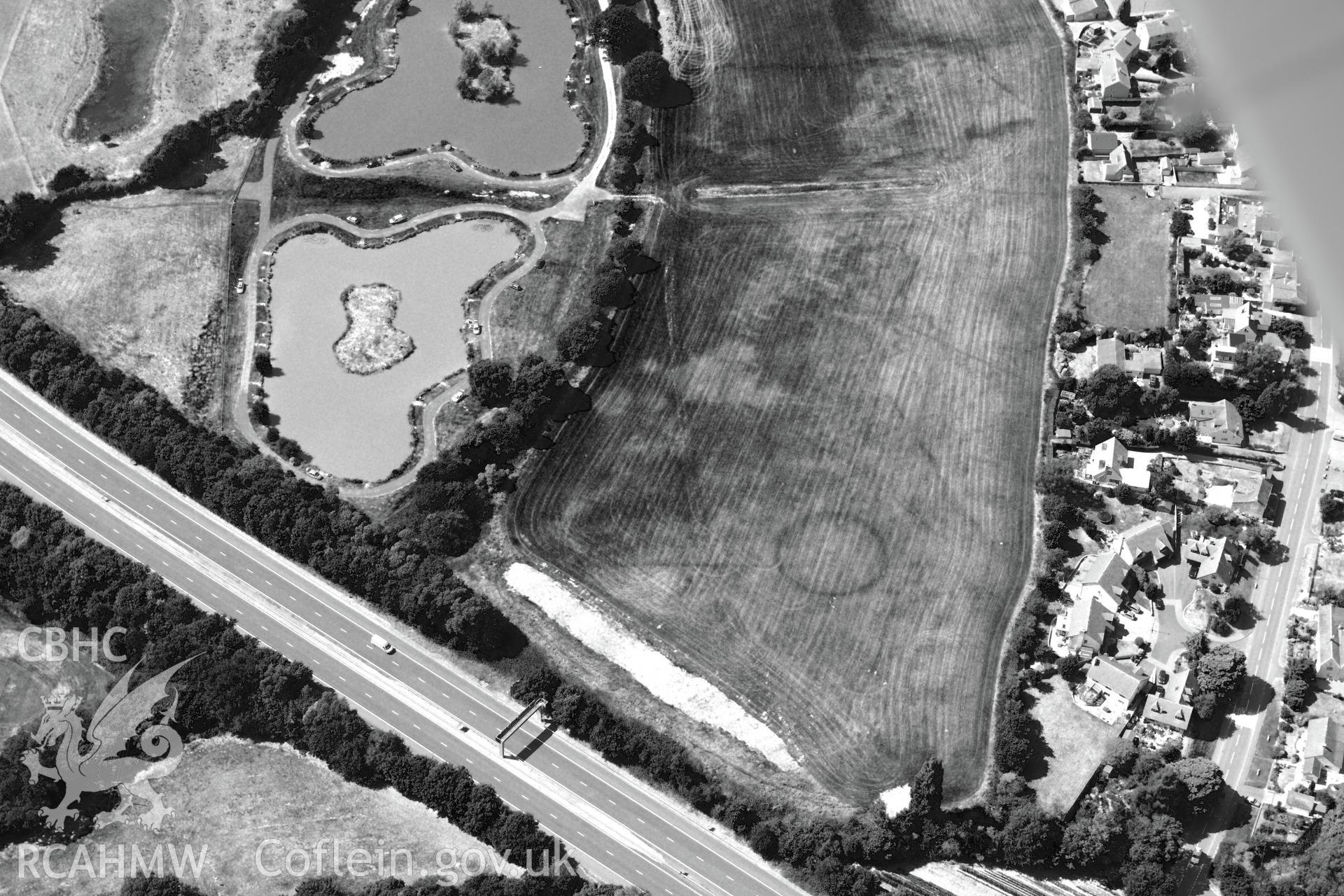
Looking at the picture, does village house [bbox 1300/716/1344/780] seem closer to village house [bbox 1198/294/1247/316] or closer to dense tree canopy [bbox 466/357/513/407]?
village house [bbox 1198/294/1247/316]

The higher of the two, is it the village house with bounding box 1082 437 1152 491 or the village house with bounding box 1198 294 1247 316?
the village house with bounding box 1198 294 1247 316

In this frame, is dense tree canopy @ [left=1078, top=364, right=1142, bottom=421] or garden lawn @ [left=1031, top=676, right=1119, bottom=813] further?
dense tree canopy @ [left=1078, top=364, right=1142, bottom=421]

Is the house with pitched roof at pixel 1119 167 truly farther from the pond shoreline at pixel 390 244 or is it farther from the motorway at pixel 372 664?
the motorway at pixel 372 664

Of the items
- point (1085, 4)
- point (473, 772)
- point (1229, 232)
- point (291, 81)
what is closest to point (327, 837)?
point (473, 772)

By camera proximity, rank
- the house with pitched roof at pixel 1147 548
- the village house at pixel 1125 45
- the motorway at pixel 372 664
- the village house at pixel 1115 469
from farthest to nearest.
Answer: the village house at pixel 1125 45, the village house at pixel 1115 469, the house with pitched roof at pixel 1147 548, the motorway at pixel 372 664

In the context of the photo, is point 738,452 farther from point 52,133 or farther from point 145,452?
point 52,133

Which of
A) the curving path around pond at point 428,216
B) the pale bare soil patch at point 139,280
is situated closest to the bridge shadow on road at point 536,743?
the curving path around pond at point 428,216

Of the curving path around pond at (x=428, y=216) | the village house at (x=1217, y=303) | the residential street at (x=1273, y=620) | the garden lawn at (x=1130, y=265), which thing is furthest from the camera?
the garden lawn at (x=1130, y=265)

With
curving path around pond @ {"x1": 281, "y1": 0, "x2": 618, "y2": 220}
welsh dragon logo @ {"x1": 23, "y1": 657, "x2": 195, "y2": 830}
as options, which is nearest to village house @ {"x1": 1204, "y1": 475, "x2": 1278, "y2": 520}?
curving path around pond @ {"x1": 281, "y1": 0, "x2": 618, "y2": 220}
